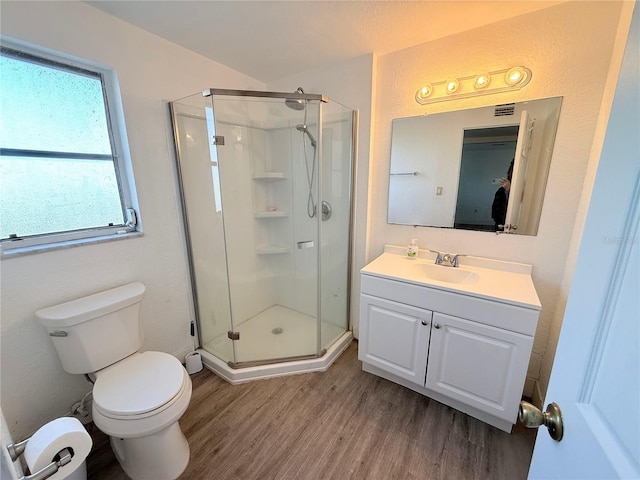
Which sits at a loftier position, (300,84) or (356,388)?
(300,84)

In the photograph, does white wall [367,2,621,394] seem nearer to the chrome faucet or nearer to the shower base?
the chrome faucet

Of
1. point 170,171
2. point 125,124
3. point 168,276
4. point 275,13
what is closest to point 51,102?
point 125,124

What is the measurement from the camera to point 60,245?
1.35 meters

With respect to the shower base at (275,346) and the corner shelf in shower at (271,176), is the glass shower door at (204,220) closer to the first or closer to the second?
the shower base at (275,346)

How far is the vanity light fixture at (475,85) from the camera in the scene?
145cm

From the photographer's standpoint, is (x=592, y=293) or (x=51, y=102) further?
(x=51, y=102)

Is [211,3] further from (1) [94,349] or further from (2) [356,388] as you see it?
(2) [356,388]

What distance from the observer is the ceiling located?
1326 millimetres

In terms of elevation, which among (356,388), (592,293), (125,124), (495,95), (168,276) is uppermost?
(495,95)

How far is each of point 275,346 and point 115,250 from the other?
1.30 m

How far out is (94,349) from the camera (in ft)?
4.41

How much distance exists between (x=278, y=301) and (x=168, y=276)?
45.0 inches

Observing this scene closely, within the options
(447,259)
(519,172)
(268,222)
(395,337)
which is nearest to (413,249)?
(447,259)

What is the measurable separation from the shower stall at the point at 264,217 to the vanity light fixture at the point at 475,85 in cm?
53
